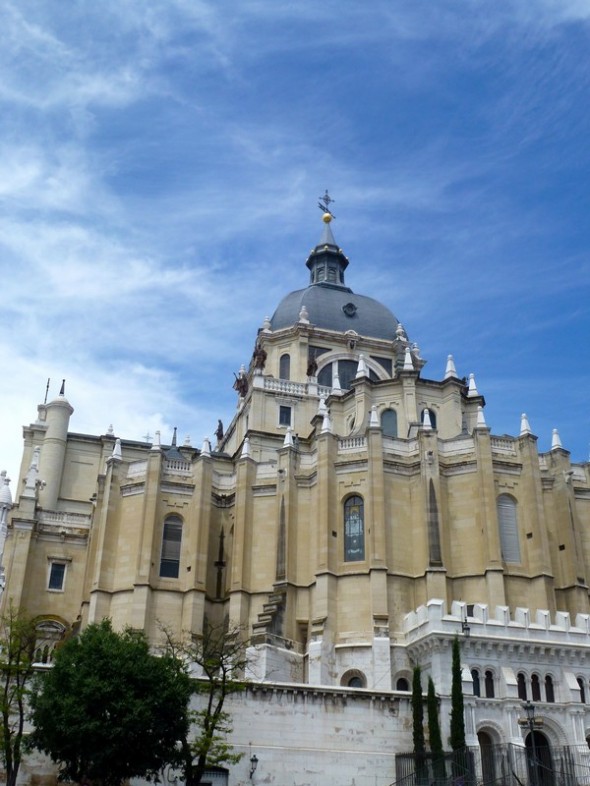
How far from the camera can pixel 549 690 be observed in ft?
136

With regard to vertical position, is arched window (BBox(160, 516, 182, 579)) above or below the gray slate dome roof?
below

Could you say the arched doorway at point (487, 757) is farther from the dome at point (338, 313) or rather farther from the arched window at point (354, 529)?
the dome at point (338, 313)

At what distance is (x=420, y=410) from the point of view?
2510 inches

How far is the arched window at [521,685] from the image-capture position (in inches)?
1601

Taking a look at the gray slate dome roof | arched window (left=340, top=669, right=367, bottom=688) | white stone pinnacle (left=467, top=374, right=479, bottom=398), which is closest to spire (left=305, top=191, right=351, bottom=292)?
the gray slate dome roof

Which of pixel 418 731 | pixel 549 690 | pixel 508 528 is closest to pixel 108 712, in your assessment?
pixel 418 731

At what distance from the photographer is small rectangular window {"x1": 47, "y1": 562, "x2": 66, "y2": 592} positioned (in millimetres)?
59312

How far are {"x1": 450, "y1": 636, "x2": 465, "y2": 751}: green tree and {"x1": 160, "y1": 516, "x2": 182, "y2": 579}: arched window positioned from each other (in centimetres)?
1978

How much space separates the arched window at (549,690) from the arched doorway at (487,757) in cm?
367

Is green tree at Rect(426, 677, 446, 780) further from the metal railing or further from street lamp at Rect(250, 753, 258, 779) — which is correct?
street lamp at Rect(250, 753, 258, 779)

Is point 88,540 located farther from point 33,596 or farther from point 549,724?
point 549,724

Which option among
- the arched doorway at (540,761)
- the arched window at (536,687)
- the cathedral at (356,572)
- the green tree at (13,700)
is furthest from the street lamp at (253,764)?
the arched window at (536,687)

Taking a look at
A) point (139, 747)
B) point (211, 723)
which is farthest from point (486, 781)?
point (139, 747)

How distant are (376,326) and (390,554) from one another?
30.8m
